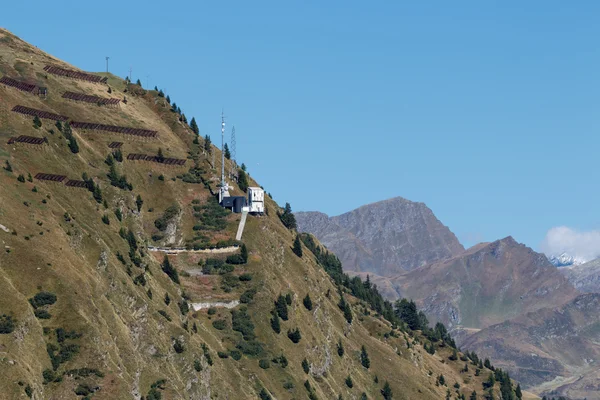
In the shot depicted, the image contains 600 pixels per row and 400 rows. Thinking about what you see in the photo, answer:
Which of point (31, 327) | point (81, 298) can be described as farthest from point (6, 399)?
point (81, 298)

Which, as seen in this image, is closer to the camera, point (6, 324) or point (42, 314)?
point (6, 324)

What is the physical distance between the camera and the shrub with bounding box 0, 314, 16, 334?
17650 cm

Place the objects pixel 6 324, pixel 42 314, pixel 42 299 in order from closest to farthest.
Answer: pixel 6 324
pixel 42 314
pixel 42 299

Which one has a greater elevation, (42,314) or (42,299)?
(42,299)

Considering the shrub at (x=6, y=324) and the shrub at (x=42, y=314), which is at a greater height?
the shrub at (x=42, y=314)

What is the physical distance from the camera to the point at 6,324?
177250 mm

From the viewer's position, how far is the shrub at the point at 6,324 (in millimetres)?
176500

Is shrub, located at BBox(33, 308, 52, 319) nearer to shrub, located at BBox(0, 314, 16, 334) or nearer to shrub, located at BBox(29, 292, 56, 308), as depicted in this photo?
shrub, located at BBox(29, 292, 56, 308)

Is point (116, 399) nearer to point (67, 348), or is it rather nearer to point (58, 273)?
point (67, 348)

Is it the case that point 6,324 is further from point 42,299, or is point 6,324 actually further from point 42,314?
point 42,299

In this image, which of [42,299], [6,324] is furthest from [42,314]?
[6,324]

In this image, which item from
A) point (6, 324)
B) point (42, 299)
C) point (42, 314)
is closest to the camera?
point (6, 324)

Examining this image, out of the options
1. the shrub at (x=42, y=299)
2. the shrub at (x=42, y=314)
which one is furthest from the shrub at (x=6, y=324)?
the shrub at (x=42, y=299)

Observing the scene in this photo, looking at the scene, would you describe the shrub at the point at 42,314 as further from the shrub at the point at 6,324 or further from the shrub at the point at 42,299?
the shrub at the point at 6,324
